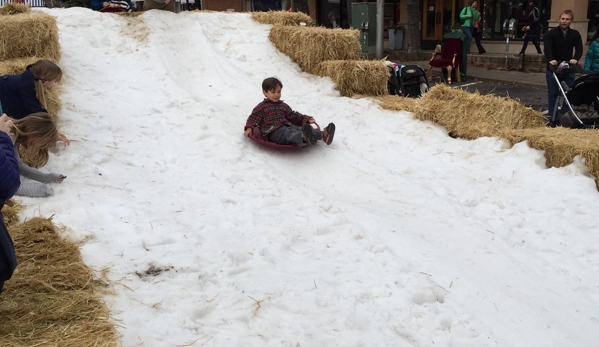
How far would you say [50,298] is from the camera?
2.88m

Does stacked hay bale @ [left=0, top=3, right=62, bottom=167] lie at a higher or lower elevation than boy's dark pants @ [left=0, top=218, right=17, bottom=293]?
higher

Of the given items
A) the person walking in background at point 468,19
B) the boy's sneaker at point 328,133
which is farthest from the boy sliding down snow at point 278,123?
the person walking in background at point 468,19

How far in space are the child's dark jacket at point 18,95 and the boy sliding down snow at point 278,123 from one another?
2151 mm

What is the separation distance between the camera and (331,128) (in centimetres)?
577

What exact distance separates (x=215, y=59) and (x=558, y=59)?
5.32 m

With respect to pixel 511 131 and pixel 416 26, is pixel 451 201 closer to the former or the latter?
pixel 511 131

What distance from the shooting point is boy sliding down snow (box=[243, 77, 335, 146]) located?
5.63m

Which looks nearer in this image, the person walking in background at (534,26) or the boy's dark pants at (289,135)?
the boy's dark pants at (289,135)

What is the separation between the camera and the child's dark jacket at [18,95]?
16.1 ft

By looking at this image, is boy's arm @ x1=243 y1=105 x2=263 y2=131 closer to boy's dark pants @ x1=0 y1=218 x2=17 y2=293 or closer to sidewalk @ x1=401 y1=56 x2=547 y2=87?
boy's dark pants @ x1=0 y1=218 x2=17 y2=293

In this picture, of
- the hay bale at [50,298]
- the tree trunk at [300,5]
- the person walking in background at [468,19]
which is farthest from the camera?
the tree trunk at [300,5]

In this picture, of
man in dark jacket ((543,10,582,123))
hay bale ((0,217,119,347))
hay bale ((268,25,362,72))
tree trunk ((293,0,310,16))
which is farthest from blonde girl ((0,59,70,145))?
tree trunk ((293,0,310,16))

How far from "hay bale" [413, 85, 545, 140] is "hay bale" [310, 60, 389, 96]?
48.2 inches

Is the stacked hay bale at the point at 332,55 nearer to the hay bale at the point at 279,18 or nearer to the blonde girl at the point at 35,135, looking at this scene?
the hay bale at the point at 279,18
